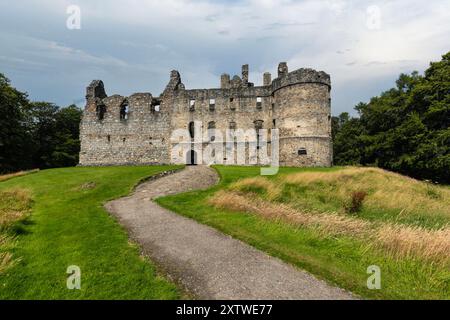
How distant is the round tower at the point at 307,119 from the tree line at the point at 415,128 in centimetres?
908

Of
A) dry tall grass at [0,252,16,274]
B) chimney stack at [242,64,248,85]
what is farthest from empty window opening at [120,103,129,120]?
dry tall grass at [0,252,16,274]

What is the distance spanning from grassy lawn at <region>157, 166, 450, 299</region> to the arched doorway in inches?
648

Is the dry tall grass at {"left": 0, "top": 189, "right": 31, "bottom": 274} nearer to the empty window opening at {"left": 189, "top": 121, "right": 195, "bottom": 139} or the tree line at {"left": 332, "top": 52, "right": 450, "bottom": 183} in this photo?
the empty window opening at {"left": 189, "top": 121, "right": 195, "bottom": 139}

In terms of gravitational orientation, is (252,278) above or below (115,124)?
below

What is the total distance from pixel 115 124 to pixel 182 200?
24.0 metres

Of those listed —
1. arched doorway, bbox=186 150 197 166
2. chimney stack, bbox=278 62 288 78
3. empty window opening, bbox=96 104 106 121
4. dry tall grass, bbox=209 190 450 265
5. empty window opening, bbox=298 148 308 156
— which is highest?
chimney stack, bbox=278 62 288 78

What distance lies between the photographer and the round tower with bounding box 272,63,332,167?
1188 inches

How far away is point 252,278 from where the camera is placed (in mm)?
6109

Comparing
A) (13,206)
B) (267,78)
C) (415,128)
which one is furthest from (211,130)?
(13,206)

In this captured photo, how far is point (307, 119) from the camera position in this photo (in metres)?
30.1

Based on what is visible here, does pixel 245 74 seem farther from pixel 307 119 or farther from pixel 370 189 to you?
pixel 370 189

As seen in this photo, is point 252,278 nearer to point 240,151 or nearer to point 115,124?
point 240,151

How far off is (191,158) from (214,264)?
2860 cm
